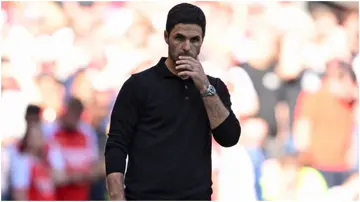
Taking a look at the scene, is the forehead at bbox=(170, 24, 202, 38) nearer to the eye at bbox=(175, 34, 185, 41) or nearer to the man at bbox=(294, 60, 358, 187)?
the eye at bbox=(175, 34, 185, 41)

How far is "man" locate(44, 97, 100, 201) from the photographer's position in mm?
5684

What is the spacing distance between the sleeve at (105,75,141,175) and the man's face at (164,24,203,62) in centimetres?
22

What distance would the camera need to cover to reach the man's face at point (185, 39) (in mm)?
2568

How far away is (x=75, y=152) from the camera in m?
5.74

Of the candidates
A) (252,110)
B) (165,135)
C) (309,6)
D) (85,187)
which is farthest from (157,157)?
(309,6)

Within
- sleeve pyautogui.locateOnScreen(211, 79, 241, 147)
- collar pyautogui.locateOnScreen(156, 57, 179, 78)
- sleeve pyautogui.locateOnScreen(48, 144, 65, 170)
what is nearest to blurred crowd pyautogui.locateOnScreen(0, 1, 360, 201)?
→ sleeve pyautogui.locateOnScreen(48, 144, 65, 170)

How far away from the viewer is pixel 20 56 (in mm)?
6125

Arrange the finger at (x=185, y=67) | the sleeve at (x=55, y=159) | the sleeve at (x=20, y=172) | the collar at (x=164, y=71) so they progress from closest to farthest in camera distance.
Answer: the finger at (x=185, y=67) → the collar at (x=164, y=71) → the sleeve at (x=20, y=172) → the sleeve at (x=55, y=159)

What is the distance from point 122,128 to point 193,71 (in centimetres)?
35

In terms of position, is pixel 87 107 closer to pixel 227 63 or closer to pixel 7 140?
pixel 7 140

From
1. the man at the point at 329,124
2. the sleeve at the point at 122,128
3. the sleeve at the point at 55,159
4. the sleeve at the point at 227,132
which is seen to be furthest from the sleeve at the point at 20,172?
the sleeve at the point at 227,132

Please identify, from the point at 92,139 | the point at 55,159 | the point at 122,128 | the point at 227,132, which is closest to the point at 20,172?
the point at 55,159

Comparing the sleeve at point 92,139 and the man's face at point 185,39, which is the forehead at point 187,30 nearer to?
the man's face at point 185,39

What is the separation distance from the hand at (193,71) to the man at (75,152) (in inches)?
129
